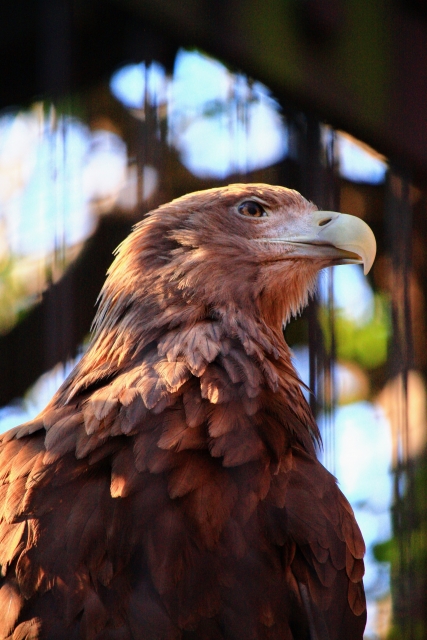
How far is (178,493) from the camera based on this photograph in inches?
69.2

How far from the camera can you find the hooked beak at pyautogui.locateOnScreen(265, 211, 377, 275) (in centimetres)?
217

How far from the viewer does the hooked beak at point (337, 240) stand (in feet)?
7.11

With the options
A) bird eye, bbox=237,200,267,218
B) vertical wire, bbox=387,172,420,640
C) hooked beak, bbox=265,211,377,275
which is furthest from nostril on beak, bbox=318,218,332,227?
vertical wire, bbox=387,172,420,640

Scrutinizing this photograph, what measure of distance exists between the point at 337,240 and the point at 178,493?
89 centimetres

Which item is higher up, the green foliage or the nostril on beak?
the nostril on beak

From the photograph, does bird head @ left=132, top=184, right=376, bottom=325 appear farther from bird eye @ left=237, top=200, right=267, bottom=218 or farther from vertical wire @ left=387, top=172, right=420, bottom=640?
vertical wire @ left=387, top=172, right=420, bottom=640

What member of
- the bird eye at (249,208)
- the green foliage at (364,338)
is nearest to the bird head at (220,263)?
the bird eye at (249,208)

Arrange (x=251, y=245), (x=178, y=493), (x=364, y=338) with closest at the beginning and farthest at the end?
(x=178, y=493)
(x=251, y=245)
(x=364, y=338)

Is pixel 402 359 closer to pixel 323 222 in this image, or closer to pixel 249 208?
pixel 323 222

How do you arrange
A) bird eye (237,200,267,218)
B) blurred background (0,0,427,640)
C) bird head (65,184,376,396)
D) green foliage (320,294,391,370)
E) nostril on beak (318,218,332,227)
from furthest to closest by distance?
green foliage (320,294,391,370)
bird eye (237,200,267,218)
nostril on beak (318,218,332,227)
bird head (65,184,376,396)
blurred background (0,0,427,640)

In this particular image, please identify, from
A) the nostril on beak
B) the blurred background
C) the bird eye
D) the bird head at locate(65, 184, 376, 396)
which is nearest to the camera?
the blurred background

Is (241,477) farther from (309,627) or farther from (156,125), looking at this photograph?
(156,125)

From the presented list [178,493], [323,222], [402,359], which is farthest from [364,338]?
[178,493]

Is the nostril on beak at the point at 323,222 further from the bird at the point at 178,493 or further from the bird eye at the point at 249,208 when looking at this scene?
the bird eye at the point at 249,208
